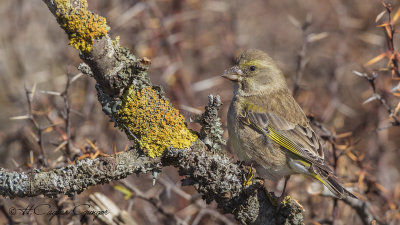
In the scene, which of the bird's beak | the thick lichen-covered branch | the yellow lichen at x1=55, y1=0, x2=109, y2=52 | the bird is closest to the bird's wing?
the bird

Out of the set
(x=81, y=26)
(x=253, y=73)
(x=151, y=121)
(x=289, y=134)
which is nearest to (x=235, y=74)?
(x=253, y=73)

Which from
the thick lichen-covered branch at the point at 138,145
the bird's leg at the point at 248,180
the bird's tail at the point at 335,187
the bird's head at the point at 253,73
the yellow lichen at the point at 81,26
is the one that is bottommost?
the bird's tail at the point at 335,187

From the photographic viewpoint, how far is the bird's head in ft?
16.6

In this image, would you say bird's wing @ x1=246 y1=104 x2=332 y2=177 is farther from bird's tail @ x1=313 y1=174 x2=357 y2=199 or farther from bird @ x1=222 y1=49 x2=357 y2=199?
bird's tail @ x1=313 y1=174 x2=357 y2=199

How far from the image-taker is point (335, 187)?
3.88 meters

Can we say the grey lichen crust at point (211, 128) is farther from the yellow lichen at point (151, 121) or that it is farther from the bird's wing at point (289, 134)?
the bird's wing at point (289, 134)

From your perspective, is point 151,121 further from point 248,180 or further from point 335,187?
point 335,187

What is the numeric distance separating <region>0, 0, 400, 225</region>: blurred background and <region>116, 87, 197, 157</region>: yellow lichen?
1.15 m

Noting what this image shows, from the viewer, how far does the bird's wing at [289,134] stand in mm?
4477

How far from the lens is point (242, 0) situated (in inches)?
312

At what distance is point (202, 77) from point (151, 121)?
4.09 meters

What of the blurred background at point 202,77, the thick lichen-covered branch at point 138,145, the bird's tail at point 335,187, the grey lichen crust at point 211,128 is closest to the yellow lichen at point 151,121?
the thick lichen-covered branch at point 138,145

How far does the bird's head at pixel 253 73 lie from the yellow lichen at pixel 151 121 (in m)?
1.65

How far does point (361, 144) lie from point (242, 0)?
3.05 m
